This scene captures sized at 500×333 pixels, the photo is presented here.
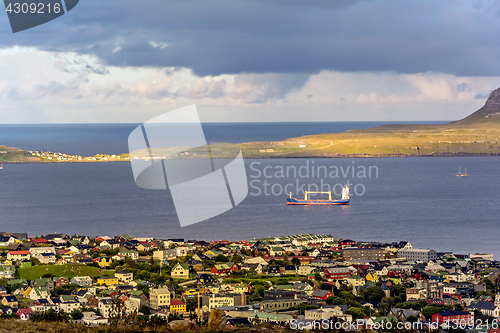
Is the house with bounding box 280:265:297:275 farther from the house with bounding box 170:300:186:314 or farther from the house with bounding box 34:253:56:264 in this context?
the house with bounding box 34:253:56:264

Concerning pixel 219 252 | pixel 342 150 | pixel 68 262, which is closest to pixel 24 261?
pixel 68 262

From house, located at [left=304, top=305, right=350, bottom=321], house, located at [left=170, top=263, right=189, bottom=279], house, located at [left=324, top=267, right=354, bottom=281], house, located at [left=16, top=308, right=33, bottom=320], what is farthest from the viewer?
house, located at [left=170, top=263, right=189, bottom=279]

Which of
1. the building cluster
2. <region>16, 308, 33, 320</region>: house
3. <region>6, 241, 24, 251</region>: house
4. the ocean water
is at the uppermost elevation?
the building cluster

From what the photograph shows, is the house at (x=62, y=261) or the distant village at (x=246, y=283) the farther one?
the house at (x=62, y=261)

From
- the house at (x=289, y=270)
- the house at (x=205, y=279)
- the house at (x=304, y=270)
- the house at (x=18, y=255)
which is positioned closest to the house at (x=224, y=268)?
the house at (x=205, y=279)

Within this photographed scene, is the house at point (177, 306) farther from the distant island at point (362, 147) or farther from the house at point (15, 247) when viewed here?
the distant island at point (362, 147)

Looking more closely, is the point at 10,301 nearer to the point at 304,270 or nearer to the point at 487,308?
the point at 304,270

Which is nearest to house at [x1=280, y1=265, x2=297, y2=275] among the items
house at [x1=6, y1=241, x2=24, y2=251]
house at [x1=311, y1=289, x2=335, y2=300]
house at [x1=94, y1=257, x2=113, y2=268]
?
house at [x1=311, y1=289, x2=335, y2=300]
